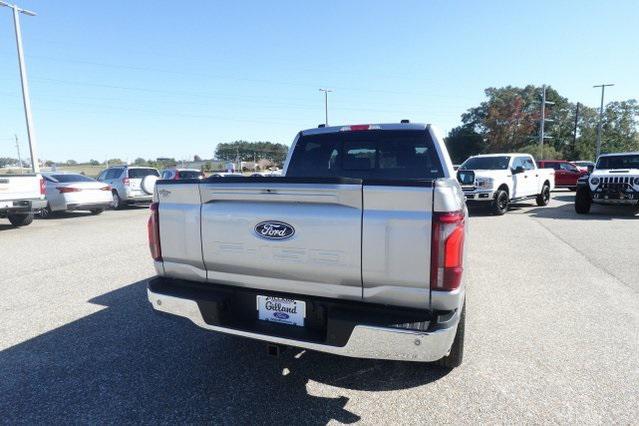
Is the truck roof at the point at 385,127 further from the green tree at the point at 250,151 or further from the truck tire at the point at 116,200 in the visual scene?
the green tree at the point at 250,151

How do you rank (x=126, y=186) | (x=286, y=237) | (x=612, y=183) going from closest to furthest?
1. (x=286, y=237)
2. (x=612, y=183)
3. (x=126, y=186)

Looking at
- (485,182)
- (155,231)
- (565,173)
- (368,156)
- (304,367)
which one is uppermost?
(368,156)

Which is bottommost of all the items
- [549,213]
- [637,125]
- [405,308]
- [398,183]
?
[549,213]

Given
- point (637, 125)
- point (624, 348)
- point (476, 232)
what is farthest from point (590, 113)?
point (624, 348)

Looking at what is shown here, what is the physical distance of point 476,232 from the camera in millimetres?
9547

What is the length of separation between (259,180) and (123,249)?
20.8 feet

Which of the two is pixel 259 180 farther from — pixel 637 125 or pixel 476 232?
pixel 637 125

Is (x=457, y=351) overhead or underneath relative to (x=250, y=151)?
underneath

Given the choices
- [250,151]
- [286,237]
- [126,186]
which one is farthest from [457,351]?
[250,151]

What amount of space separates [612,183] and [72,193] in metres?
16.1

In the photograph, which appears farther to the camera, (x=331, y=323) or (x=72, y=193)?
(x=72, y=193)

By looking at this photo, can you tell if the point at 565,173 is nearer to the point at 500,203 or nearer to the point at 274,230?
the point at 500,203

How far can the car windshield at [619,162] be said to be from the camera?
484 inches

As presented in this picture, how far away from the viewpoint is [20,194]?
9.73 m
